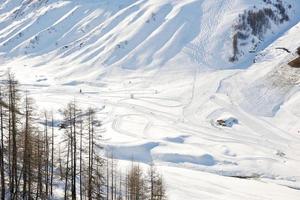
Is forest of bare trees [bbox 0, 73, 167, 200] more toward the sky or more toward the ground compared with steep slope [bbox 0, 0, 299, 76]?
more toward the ground

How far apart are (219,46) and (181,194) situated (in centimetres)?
7688

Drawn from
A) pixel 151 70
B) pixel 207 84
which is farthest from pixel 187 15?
pixel 207 84

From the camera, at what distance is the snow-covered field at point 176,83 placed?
7203 cm

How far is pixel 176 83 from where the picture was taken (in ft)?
378

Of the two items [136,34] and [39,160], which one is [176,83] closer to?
[136,34]

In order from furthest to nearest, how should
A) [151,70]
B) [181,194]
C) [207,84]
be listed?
1. [151,70]
2. [207,84]
3. [181,194]

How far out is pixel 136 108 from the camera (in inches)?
3863

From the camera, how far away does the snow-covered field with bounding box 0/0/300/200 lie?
72031mm

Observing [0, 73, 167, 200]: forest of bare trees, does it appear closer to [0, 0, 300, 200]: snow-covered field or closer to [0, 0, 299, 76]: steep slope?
[0, 0, 300, 200]: snow-covered field

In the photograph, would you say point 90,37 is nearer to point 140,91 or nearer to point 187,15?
point 187,15

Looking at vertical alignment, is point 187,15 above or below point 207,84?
above

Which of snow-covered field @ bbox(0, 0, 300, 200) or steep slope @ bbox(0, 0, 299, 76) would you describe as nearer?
snow-covered field @ bbox(0, 0, 300, 200)

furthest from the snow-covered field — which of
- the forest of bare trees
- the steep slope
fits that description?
the forest of bare trees

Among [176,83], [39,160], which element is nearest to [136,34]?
[176,83]
